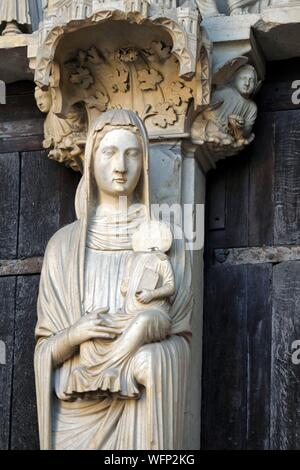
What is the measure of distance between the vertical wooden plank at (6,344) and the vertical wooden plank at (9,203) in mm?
159

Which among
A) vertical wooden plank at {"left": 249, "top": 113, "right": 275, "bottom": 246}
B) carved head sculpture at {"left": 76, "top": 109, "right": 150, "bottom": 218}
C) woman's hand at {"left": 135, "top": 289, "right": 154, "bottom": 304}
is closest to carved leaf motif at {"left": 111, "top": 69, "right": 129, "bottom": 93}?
carved head sculpture at {"left": 76, "top": 109, "right": 150, "bottom": 218}

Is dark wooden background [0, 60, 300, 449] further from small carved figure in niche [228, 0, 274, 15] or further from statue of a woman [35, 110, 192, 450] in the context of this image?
statue of a woman [35, 110, 192, 450]

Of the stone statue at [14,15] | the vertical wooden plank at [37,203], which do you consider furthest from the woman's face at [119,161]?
the stone statue at [14,15]

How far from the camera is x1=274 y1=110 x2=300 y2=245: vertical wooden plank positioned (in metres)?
9.84

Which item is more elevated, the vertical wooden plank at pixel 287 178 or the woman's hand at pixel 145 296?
the vertical wooden plank at pixel 287 178

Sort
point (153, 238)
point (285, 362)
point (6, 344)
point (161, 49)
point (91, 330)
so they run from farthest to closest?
point (6, 344) → point (161, 49) → point (285, 362) → point (153, 238) → point (91, 330)

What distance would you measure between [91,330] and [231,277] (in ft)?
3.14

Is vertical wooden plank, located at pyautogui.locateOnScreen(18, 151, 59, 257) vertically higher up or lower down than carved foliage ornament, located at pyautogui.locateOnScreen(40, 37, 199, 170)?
lower down

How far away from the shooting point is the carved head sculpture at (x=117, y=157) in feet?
31.0

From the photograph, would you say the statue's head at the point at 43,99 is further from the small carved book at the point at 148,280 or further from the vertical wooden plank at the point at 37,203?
the small carved book at the point at 148,280

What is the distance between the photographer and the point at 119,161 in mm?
9438

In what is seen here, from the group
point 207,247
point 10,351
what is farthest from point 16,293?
point 207,247

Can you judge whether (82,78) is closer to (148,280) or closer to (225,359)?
(148,280)

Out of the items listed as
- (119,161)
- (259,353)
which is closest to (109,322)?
(119,161)
